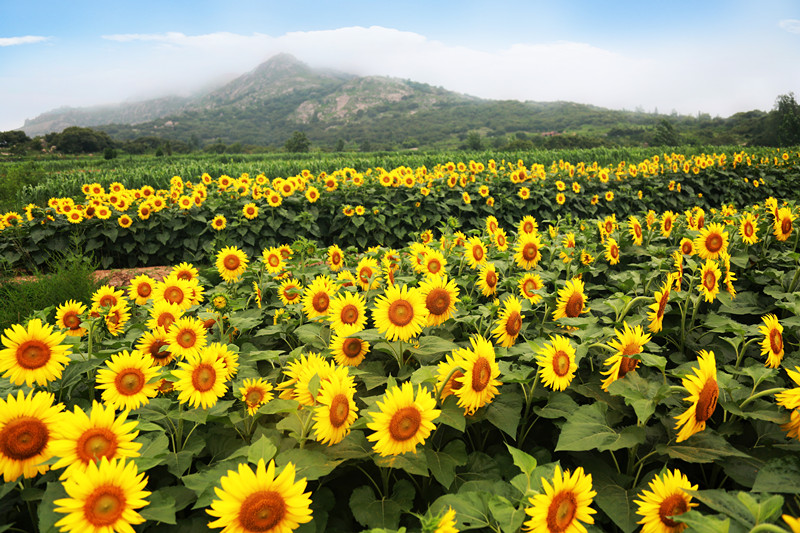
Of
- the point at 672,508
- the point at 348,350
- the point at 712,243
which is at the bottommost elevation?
the point at 672,508

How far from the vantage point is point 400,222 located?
8578 mm

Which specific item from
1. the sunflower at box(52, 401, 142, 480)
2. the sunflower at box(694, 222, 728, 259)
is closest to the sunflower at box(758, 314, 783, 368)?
the sunflower at box(694, 222, 728, 259)

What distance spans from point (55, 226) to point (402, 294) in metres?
8.22

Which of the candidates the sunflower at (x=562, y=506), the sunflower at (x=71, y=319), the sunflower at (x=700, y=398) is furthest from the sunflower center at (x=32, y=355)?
the sunflower at (x=700, y=398)

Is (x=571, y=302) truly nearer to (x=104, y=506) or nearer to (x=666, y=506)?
(x=666, y=506)

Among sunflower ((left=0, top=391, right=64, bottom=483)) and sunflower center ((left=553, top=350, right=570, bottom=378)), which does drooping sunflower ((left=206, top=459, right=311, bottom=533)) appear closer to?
sunflower ((left=0, top=391, right=64, bottom=483))

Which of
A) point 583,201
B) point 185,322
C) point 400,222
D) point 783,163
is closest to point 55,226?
point 400,222

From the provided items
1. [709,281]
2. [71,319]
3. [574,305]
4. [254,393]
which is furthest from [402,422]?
[71,319]

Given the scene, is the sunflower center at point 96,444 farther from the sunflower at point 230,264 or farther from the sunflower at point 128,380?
the sunflower at point 230,264

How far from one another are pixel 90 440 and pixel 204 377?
405mm

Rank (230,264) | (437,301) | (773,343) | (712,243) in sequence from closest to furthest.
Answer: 1. (773,343)
2. (437,301)
3. (712,243)
4. (230,264)

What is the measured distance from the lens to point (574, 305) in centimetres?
203

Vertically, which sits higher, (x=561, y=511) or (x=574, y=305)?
(x=574, y=305)

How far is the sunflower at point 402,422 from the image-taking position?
1.19 metres
